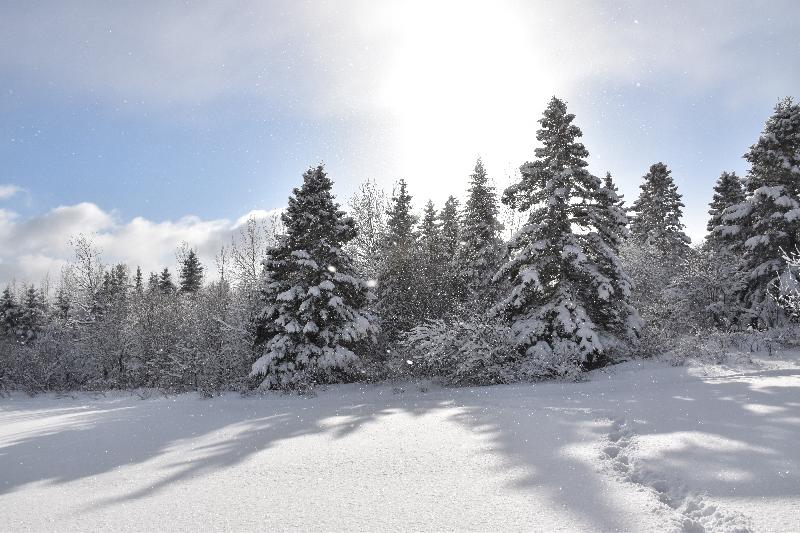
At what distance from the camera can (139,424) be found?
32.3 feet

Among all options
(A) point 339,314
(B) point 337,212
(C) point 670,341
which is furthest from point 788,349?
(B) point 337,212

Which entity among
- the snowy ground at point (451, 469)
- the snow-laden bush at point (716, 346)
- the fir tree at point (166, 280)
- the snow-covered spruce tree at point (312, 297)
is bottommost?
the snow-laden bush at point (716, 346)

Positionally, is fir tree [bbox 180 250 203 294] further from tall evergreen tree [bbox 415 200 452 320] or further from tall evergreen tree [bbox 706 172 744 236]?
tall evergreen tree [bbox 706 172 744 236]

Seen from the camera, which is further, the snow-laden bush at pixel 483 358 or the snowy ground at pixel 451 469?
the snow-laden bush at pixel 483 358

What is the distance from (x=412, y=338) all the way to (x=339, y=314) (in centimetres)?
342

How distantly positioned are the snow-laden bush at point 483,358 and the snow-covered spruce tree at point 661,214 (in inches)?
1014

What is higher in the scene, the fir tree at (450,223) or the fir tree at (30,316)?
the fir tree at (450,223)

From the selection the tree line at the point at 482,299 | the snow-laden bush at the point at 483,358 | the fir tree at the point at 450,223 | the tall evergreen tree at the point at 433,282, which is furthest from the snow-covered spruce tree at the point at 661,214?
the snow-laden bush at the point at 483,358

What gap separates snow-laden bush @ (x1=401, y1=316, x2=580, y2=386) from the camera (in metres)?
14.6

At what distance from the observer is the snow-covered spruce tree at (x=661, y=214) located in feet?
122

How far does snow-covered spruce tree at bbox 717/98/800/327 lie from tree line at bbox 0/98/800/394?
6cm

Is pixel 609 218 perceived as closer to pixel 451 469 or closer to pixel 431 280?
pixel 431 280

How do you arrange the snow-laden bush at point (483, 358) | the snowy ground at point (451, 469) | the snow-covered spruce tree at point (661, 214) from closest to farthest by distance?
the snowy ground at point (451, 469), the snow-laden bush at point (483, 358), the snow-covered spruce tree at point (661, 214)

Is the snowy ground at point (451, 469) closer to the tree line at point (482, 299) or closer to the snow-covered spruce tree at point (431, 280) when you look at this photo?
the tree line at point (482, 299)
